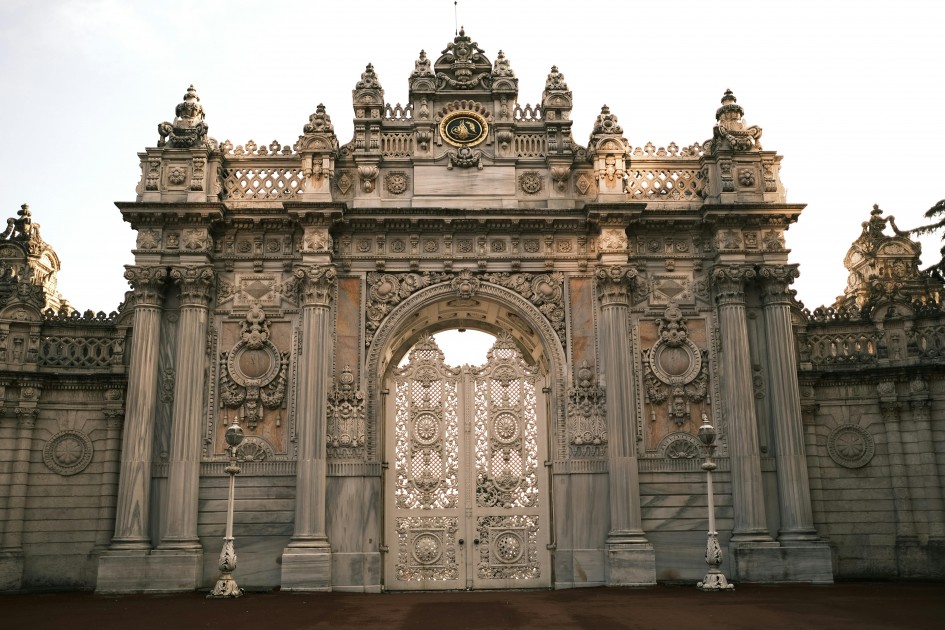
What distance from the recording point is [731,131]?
68.5ft

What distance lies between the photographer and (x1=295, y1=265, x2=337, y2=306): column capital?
63.4ft

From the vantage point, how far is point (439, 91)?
20.9 m

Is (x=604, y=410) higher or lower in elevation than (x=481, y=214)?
lower

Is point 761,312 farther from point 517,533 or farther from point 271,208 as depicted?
point 271,208

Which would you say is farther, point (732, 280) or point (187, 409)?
point (732, 280)

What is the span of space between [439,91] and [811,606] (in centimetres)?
1362

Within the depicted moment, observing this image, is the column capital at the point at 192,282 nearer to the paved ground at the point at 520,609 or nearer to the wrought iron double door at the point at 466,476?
the wrought iron double door at the point at 466,476

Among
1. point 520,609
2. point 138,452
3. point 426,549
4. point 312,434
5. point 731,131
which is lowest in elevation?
point 520,609

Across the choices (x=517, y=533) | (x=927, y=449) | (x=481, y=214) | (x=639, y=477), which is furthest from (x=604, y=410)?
(x=927, y=449)

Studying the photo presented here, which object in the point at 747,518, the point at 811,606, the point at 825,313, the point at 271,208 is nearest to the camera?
the point at 811,606

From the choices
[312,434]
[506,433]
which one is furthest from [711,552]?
[312,434]

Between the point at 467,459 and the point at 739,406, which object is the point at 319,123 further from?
the point at 739,406

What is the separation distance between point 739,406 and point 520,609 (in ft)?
24.2

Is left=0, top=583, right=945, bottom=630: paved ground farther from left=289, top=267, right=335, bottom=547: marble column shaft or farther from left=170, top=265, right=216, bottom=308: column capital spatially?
left=170, top=265, right=216, bottom=308: column capital
